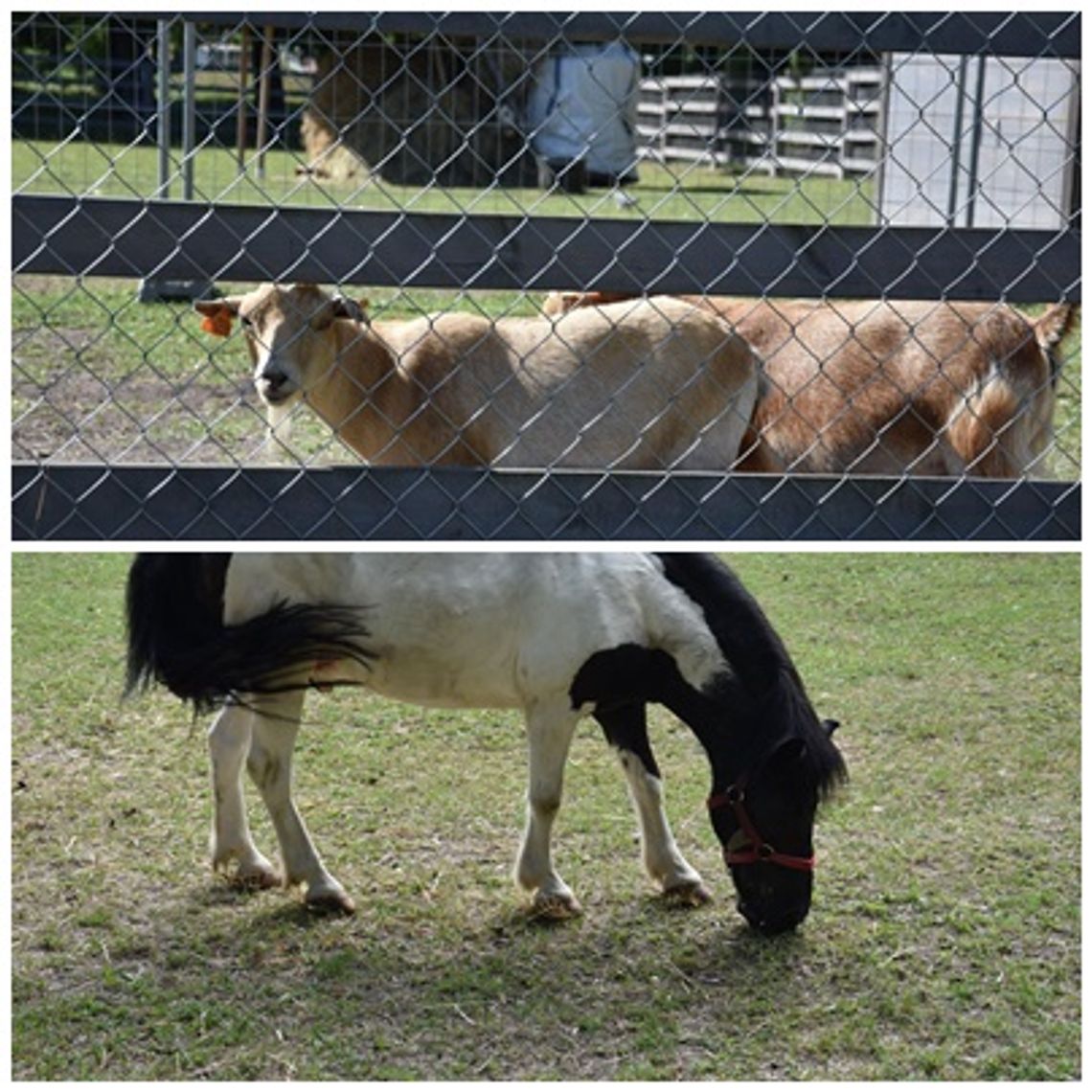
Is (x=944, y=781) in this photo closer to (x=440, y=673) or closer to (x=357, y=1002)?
(x=440, y=673)

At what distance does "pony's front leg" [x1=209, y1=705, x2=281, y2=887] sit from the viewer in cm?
474

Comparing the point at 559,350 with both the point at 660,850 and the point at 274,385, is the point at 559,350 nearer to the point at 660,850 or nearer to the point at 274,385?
the point at 274,385

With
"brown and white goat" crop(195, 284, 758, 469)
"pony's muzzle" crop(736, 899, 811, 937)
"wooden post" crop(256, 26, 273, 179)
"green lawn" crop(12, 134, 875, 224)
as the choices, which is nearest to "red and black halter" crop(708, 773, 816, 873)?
"pony's muzzle" crop(736, 899, 811, 937)

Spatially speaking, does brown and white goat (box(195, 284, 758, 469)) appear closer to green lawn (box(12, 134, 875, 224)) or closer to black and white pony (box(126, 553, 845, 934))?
black and white pony (box(126, 553, 845, 934))

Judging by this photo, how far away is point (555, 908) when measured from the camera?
4.60 meters

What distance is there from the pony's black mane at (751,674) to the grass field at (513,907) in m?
0.26

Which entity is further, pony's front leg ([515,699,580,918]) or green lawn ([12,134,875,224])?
green lawn ([12,134,875,224])

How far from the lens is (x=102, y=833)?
4.91 metres

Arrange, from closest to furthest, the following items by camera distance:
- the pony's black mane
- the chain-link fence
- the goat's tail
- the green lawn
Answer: the chain-link fence, the pony's black mane, the goat's tail, the green lawn

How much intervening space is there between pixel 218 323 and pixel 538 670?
169 centimetres

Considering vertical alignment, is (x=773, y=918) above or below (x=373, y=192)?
above

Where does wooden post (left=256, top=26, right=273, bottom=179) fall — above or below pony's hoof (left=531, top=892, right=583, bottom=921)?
above

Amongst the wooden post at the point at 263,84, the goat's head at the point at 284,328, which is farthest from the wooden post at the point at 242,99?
the goat's head at the point at 284,328

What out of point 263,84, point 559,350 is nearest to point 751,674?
point 559,350
